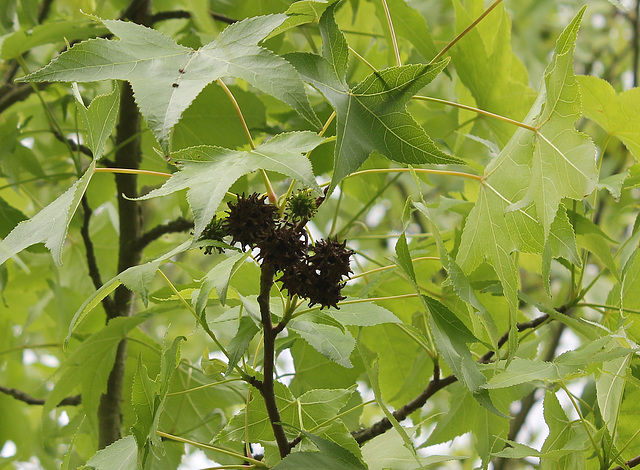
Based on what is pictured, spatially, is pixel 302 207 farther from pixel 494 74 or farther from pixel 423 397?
pixel 494 74

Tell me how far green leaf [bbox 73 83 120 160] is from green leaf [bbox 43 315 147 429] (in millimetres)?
342

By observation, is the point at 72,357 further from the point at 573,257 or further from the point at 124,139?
the point at 573,257

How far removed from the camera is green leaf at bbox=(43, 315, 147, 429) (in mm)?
994

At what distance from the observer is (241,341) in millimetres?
687

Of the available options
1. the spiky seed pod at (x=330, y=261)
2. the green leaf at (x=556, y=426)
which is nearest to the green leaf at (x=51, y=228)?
the spiky seed pod at (x=330, y=261)

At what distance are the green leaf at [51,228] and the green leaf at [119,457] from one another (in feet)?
0.68

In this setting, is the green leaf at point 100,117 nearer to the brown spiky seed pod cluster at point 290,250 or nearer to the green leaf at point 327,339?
the brown spiky seed pod cluster at point 290,250

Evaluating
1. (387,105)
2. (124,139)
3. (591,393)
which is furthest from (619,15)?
(387,105)

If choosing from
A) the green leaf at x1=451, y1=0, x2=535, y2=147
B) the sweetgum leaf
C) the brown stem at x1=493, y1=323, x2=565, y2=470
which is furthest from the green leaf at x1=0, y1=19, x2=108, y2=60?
the brown stem at x1=493, y1=323, x2=565, y2=470

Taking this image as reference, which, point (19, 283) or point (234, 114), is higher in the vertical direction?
point (234, 114)

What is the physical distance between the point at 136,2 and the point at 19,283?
65cm

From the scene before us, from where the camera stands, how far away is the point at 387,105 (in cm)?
63

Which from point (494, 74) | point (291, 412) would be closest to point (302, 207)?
point (291, 412)

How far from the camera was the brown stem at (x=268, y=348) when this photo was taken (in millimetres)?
652
